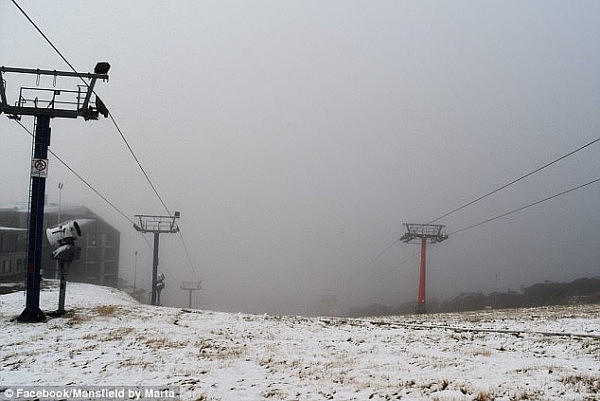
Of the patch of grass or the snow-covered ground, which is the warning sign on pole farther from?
the patch of grass

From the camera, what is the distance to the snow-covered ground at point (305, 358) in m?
9.13

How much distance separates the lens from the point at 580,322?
1894 cm

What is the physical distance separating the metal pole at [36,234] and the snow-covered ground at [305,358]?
76cm

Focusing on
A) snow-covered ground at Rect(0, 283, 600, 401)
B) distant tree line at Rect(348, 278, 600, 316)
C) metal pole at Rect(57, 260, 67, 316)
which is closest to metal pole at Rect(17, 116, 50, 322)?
snow-covered ground at Rect(0, 283, 600, 401)

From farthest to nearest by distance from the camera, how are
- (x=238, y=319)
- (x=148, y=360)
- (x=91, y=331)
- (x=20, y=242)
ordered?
(x=20, y=242)
(x=238, y=319)
(x=91, y=331)
(x=148, y=360)

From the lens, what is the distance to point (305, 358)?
1224 cm

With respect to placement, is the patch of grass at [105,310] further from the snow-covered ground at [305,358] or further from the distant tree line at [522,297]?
the distant tree line at [522,297]

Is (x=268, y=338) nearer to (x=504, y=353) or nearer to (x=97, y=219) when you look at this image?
(x=504, y=353)

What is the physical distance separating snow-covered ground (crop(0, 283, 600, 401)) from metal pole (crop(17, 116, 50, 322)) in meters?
0.76

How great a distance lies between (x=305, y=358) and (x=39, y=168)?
12.4m

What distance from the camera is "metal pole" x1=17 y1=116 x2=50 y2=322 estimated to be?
1694 cm

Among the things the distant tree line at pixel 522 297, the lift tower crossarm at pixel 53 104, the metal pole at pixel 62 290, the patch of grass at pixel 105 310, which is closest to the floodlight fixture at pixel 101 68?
the lift tower crossarm at pixel 53 104

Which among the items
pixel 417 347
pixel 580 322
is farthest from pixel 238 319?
pixel 580 322

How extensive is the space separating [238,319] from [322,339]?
6438mm
